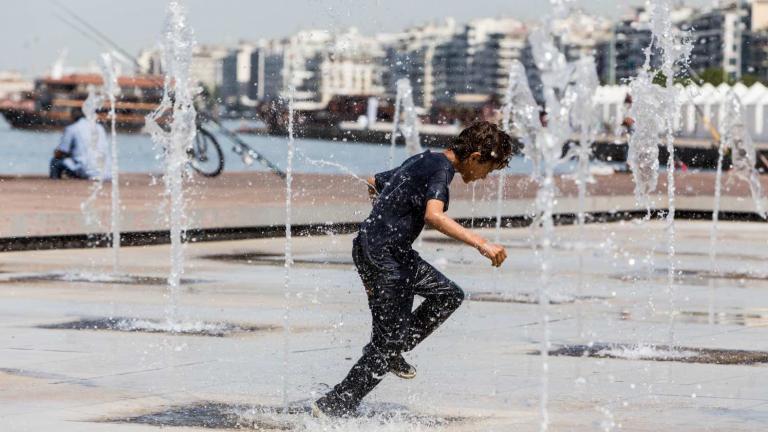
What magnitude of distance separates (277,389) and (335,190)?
21.0 m

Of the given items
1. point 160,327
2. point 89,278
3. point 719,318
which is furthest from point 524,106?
point 160,327

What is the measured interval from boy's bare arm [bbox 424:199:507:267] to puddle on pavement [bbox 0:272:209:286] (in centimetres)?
694

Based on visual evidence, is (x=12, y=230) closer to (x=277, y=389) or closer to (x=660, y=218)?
(x=277, y=389)

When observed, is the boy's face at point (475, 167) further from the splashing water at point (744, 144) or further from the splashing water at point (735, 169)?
the splashing water at point (744, 144)

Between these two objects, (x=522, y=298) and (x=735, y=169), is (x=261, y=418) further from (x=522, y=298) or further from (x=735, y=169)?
(x=735, y=169)

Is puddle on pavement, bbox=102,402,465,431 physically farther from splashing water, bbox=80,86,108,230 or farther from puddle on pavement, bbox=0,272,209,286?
splashing water, bbox=80,86,108,230

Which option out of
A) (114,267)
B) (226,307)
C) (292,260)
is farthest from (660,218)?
(226,307)

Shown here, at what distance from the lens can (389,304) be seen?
23.7 feet

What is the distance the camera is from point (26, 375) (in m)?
8.59

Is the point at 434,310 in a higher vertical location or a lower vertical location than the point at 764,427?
higher

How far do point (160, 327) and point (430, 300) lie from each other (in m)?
3.82

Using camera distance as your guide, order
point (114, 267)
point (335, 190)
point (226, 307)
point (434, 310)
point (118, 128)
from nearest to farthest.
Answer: point (434, 310)
point (226, 307)
point (114, 267)
point (335, 190)
point (118, 128)

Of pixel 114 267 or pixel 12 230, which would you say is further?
pixel 12 230

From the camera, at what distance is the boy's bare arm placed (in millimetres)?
6715
